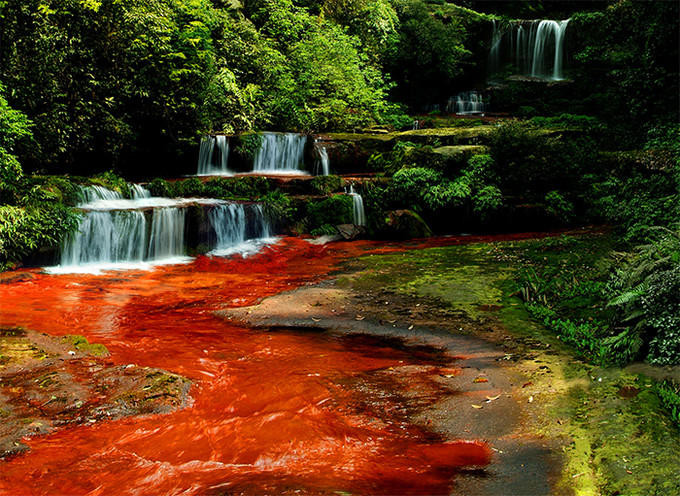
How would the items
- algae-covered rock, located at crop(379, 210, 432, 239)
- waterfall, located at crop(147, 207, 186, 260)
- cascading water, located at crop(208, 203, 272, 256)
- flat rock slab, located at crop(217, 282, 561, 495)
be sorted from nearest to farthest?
flat rock slab, located at crop(217, 282, 561, 495)
waterfall, located at crop(147, 207, 186, 260)
cascading water, located at crop(208, 203, 272, 256)
algae-covered rock, located at crop(379, 210, 432, 239)

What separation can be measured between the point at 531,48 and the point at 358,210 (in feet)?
67.0

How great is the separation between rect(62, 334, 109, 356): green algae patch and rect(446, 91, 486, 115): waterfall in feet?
78.1

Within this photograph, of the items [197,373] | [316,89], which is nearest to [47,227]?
[197,373]

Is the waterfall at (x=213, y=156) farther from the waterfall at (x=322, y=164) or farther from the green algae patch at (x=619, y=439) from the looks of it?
the green algae patch at (x=619, y=439)

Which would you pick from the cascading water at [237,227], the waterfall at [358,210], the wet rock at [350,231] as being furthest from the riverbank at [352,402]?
the waterfall at [358,210]

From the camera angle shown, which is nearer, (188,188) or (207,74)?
(188,188)

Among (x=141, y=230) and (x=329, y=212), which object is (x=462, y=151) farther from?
(x=141, y=230)

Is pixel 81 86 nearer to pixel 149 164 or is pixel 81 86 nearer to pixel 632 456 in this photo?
pixel 149 164

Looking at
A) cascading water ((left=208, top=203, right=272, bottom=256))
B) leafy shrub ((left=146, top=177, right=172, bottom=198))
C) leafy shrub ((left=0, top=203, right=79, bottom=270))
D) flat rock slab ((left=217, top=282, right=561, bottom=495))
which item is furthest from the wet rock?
leafy shrub ((left=0, top=203, right=79, bottom=270))

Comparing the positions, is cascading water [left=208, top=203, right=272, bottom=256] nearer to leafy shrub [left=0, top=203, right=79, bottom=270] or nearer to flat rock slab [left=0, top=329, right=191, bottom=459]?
leafy shrub [left=0, top=203, right=79, bottom=270]

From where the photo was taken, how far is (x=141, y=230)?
11234mm

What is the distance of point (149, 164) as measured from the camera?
1619cm

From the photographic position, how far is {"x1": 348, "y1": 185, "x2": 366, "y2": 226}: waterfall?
14297 mm

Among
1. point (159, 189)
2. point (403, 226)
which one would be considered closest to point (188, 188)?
point (159, 189)
